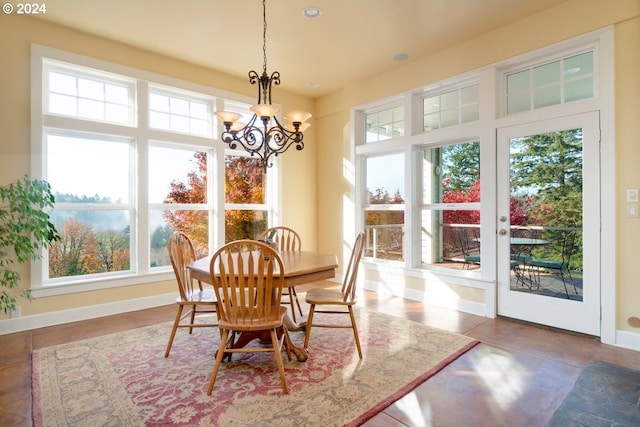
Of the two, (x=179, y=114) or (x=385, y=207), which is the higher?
(x=179, y=114)

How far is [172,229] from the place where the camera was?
4.27m

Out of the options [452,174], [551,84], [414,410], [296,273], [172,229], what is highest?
[551,84]

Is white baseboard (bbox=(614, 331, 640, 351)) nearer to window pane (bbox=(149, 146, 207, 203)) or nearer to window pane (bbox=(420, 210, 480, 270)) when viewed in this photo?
window pane (bbox=(420, 210, 480, 270))

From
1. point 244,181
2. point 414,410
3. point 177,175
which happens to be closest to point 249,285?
point 414,410

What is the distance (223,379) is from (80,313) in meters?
2.27

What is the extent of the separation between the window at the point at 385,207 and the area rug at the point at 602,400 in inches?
99.1

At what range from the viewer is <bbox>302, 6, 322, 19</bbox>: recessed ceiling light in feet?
10.2

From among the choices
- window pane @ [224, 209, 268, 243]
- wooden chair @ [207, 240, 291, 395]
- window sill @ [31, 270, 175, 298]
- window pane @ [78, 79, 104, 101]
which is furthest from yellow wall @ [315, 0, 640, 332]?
window pane @ [78, 79, 104, 101]

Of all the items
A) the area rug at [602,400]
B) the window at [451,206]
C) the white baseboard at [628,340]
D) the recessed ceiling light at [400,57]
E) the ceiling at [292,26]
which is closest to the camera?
the area rug at [602,400]

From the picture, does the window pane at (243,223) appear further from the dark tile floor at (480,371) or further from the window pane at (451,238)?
the window pane at (451,238)

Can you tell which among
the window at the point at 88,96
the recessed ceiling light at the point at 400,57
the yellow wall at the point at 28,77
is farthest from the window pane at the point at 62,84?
the recessed ceiling light at the point at 400,57

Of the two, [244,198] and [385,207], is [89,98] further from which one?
[385,207]

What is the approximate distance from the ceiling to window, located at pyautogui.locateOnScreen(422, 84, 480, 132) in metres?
0.56

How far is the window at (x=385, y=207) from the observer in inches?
182
